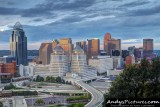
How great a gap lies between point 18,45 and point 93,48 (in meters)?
3.91

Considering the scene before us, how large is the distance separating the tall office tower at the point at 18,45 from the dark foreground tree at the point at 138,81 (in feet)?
47.1

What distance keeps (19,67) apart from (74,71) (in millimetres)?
2543

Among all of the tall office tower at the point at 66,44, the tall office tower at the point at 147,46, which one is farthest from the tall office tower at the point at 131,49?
the tall office tower at the point at 66,44

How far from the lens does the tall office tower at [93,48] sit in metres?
16.5

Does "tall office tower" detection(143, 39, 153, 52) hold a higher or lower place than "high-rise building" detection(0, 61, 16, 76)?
Answer: higher

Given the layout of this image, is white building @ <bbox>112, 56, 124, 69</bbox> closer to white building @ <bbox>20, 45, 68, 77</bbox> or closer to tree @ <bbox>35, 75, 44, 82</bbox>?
white building @ <bbox>20, 45, 68, 77</bbox>

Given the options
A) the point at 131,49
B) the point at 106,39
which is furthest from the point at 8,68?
the point at 131,49

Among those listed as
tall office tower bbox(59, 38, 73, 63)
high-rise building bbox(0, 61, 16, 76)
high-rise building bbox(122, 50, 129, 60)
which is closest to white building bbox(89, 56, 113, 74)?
tall office tower bbox(59, 38, 73, 63)

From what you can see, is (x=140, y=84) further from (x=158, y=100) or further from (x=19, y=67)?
(x=19, y=67)

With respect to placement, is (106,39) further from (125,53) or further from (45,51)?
(45,51)

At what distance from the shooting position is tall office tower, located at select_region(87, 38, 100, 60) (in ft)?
54.3

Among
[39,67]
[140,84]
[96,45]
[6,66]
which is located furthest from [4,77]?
[140,84]

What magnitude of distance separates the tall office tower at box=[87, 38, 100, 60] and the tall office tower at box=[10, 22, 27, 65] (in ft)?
10.9

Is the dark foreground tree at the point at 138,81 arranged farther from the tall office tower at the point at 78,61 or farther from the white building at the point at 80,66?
the tall office tower at the point at 78,61
